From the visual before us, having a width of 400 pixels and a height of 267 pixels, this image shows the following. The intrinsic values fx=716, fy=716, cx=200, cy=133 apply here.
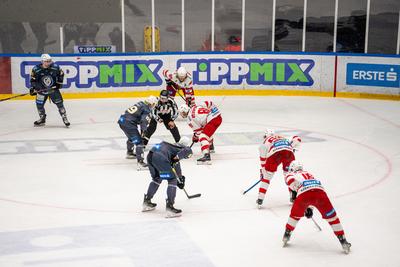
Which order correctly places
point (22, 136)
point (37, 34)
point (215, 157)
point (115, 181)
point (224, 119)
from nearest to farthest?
point (115, 181) → point (215, 157) → point (22, 136) → point (224, 119) → point (37, 34)

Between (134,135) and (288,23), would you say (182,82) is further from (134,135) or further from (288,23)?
(288,23)

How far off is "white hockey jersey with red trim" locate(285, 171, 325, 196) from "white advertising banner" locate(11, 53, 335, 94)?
11218 millimetres

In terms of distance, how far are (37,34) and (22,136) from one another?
22.6ft

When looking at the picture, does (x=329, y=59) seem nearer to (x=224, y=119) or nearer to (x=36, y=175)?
(x=224, y=119)

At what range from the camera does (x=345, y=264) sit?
780 centimetres

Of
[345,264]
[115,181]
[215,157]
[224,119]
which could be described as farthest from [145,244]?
[224,119]

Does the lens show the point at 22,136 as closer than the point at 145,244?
No

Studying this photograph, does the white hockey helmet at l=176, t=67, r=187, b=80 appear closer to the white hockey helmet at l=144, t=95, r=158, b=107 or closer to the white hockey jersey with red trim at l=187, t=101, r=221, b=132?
the white hockey jersey with red trim at l=187, t=101, r=221, b=132

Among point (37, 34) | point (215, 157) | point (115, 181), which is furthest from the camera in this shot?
point (37, 34)

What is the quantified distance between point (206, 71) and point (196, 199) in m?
9.72

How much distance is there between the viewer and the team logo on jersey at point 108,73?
18734 mm

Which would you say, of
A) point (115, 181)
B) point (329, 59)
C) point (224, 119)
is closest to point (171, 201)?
point (115, 181)

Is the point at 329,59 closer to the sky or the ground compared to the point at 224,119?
closer to the sky

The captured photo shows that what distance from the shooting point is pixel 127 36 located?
68.7 ft
